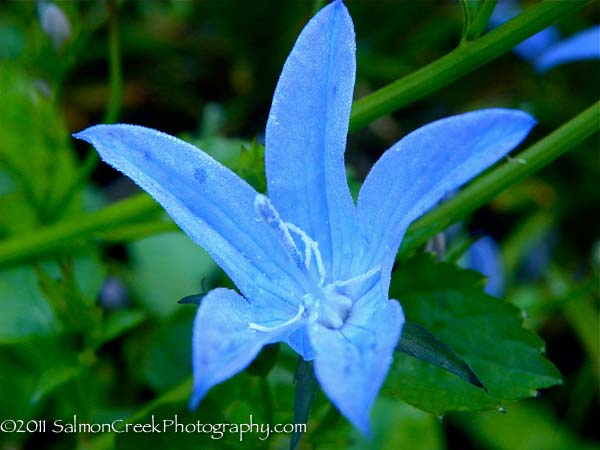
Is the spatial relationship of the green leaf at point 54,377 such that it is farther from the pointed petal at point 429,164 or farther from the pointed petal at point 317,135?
the pointed petal at point 429,164

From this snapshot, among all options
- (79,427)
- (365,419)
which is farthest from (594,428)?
(365,419)

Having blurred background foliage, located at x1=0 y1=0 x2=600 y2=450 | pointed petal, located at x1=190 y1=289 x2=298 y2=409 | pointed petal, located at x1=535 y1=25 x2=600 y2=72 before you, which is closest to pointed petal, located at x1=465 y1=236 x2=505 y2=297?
blurred background foliage, located at x1=0 y1=0 x2=600 y2=450

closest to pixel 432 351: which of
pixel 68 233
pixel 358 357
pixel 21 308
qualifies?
pixel 358 357

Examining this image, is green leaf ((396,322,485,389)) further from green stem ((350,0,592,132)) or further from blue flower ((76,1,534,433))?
green stem ((350,0,592,132))

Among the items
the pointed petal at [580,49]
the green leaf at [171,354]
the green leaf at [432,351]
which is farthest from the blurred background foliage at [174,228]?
the pointed petal at [580,49]

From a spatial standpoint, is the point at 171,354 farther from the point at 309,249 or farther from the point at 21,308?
the point at 309,249
